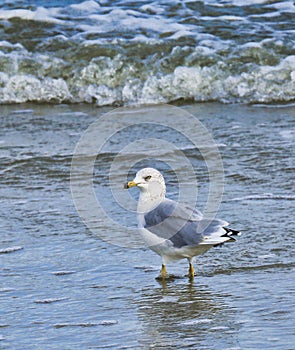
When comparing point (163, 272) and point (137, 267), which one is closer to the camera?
point (163, 272)

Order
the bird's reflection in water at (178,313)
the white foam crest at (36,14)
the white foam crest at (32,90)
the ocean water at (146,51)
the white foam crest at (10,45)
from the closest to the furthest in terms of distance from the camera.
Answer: the bird's reflection in water at (178,313) → the ocean water at (146,51) → the white foam crest at (32,90) → the white foam crest at (10,45) → the white foam crest at (36,14)

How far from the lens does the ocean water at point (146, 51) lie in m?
8.95

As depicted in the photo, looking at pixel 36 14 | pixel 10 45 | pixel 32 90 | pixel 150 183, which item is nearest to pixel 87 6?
pixel 36 14

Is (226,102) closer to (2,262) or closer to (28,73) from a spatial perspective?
(28,73)

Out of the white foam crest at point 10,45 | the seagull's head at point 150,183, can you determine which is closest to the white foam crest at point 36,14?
the white foam crest at point 10,45

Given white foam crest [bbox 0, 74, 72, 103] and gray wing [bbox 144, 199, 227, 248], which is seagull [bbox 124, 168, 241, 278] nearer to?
gray wing [bbox 144, 199, 227, 248]

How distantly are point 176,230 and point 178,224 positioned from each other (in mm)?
32

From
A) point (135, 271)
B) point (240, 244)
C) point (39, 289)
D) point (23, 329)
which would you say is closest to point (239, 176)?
point (240, 244)

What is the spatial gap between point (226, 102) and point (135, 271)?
4.21 m

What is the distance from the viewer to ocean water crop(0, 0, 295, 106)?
8945mm

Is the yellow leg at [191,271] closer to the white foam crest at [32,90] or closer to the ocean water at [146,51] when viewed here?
the ocean water at [146,51]

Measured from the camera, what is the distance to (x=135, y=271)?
4617mm

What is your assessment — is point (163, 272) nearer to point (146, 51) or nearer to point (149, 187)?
point (149, 187)

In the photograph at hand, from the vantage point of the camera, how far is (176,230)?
447cm
